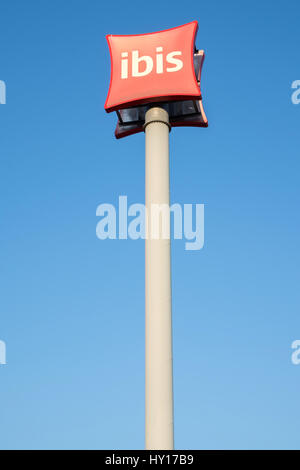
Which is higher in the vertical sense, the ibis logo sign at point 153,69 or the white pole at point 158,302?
the ibis logo sign at point 153,69

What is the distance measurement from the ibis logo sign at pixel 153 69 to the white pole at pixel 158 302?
2.75 feet

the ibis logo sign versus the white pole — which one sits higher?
the ibis logo sign

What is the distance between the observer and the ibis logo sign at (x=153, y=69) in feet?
77.7

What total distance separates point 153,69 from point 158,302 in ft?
29.0

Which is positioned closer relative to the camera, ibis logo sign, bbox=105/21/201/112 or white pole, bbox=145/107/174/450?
white pole, bbox=145/107/174/450

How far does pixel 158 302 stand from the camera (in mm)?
20922

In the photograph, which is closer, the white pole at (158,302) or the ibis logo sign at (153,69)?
the white pole at (158,302)

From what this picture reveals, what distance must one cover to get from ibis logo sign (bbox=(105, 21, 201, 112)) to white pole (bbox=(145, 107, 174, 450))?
2.75 ft

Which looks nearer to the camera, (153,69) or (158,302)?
(158,302)

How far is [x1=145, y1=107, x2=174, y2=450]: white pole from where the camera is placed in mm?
19453
